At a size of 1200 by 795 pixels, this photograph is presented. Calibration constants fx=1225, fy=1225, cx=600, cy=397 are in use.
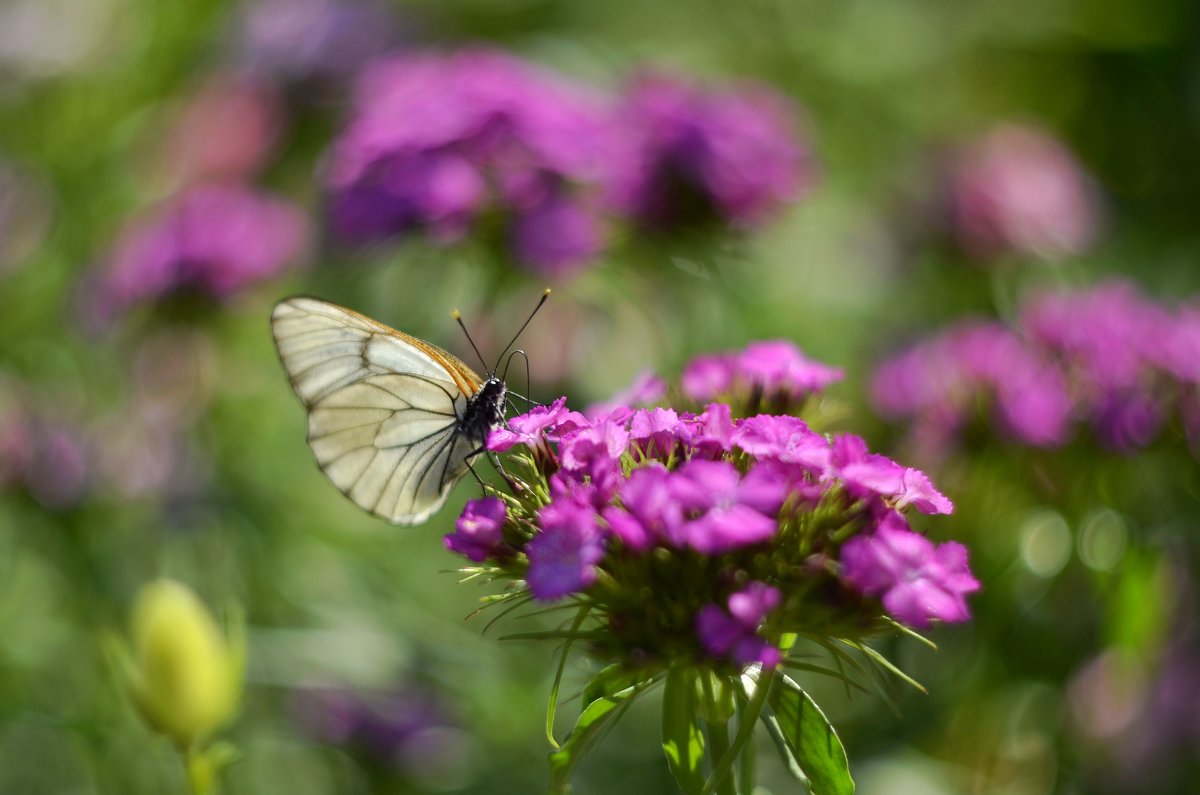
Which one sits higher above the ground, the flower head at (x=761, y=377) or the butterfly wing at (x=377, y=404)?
the flower head at (x=761, y=377)

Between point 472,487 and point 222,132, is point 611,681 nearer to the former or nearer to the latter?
point 472,487

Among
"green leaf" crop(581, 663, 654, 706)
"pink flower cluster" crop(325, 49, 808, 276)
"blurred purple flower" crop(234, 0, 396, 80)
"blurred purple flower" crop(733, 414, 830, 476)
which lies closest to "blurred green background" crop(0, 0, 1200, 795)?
"pink flower cluster" crop(325, 49, 808, 276)

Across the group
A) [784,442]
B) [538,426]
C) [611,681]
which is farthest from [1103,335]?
[611,681]

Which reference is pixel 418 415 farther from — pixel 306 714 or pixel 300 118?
pixel 300 118

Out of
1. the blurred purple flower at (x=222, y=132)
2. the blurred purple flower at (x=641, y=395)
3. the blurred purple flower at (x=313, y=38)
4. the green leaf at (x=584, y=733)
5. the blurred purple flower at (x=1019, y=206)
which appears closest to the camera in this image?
the green leaf at (x=584, y=733)

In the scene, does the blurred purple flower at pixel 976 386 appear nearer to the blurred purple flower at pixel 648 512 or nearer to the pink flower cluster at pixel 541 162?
the pink flower cluster at pixel 541 162

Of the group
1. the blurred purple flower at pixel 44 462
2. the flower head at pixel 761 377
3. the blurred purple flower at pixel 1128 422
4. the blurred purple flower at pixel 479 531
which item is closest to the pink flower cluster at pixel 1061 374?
the blurred purple flower at pixel 1128 422

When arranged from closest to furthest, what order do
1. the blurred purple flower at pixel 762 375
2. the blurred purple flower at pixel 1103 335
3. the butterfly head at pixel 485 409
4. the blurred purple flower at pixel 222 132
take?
1. the blurred purple flower at pixel 762 375
2. the butterfly head at pixel 485 409
3. the blurred purple flower at pixel 1103 335
4. the blurred purple flower at pixel 222 132

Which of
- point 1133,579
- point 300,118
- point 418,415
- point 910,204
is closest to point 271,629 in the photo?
point 418,415
